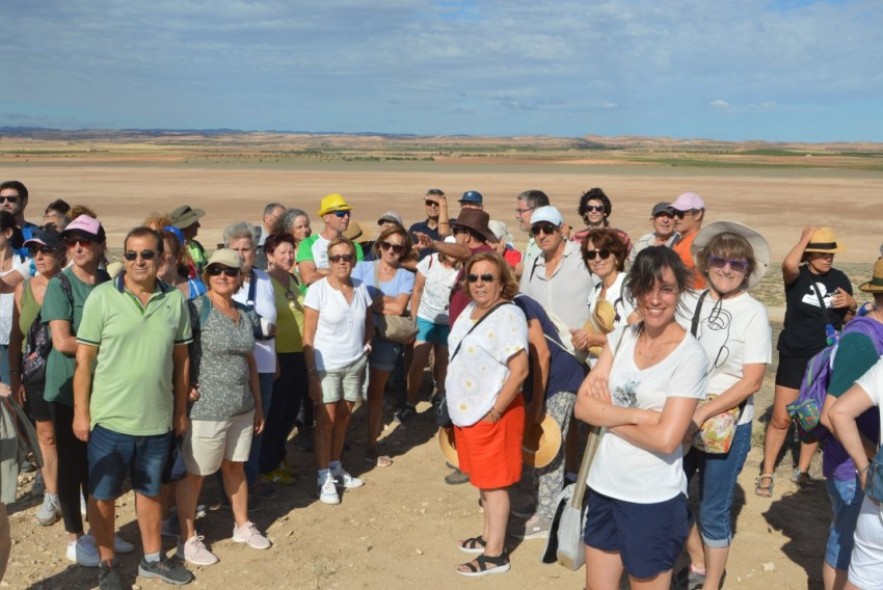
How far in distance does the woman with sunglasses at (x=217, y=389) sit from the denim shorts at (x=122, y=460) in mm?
320

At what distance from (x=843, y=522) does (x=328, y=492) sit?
134 inches

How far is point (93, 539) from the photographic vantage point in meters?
4.78

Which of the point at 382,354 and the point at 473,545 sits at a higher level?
the point at 382,354

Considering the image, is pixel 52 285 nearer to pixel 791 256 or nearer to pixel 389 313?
pixel 389 313

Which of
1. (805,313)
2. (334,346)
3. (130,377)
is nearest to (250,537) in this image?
(334,346)

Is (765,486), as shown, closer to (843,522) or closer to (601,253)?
(843,522)

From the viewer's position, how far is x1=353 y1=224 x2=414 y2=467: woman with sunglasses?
649 centimetres

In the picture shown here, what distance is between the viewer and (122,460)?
4.26 m

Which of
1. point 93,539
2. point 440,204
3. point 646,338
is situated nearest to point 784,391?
point 646,338

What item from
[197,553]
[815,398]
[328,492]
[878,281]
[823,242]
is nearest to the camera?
[878,281]

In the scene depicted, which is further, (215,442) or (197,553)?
(197,553)

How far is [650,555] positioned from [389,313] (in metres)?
3.58

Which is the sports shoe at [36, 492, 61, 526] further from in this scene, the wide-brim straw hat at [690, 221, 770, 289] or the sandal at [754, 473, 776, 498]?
the sandal at [754, 473, 776, 498]

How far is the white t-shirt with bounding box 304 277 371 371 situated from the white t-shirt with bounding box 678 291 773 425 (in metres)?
2.54
